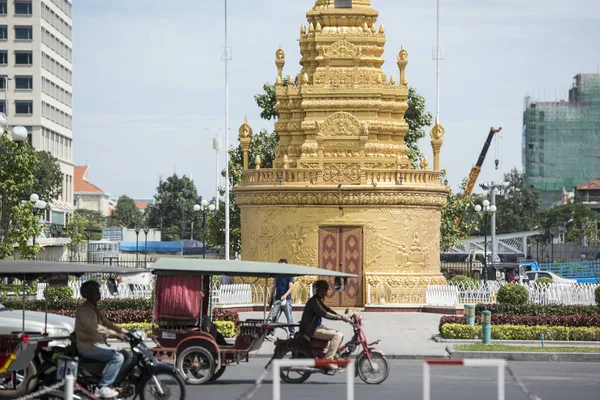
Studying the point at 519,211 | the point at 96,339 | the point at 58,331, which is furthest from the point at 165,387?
the point at 519,211

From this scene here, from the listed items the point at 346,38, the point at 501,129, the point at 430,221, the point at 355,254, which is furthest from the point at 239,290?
the point at 501,129

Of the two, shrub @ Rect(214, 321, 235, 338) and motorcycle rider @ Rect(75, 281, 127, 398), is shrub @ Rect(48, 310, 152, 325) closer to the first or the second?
shrub @ Rect(214, 321, 235, 338)

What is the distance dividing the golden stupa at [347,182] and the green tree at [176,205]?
71.8 m

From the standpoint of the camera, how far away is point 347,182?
4169 centimetres

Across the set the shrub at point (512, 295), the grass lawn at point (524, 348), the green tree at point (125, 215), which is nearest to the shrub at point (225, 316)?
the grass lawn at point (524, 348)

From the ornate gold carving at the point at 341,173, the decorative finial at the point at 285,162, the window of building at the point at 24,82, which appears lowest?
the ornate gold carving at the point at 341,173

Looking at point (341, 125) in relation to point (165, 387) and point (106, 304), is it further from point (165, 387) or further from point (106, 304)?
point (165, 387)

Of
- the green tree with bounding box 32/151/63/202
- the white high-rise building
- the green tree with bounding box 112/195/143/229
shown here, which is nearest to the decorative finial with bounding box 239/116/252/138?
the green tree with bounding box 32/151/63/202

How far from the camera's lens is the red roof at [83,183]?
577 feet

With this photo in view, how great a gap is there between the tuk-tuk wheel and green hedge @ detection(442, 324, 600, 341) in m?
9.75

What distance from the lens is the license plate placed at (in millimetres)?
18328

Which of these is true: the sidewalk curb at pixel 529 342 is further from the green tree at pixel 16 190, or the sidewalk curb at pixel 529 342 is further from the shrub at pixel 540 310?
the green tree at pixel 16 190

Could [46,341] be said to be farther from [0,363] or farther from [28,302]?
[28,302]

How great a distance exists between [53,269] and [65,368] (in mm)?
1525
